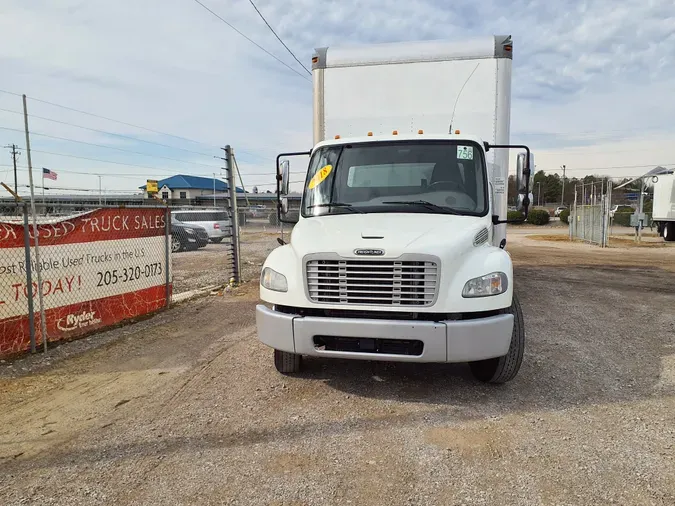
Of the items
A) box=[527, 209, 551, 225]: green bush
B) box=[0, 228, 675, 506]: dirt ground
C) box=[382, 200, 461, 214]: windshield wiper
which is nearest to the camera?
box=[0, 228, 675, 506]: dirt ground

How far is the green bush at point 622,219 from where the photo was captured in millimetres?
39838

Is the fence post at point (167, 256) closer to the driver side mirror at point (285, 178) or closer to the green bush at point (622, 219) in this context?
the driver side mirror at point (285, 178)

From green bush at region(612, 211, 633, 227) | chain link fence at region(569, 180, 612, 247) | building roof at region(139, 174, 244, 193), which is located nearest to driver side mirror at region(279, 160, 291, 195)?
chain link fence at region(569, 180, 612, 247)

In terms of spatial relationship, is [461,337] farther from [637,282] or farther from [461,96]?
[637,282]

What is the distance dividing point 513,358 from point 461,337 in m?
0.74

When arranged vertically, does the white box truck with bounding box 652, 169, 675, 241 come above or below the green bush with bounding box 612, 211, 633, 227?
above

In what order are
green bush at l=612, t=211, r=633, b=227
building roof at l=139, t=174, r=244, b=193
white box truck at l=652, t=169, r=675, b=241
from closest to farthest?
white box truck at l=652, t=169, r=675, b=241
green bush at l=612, t=211, r=633, b=227
building roof at l=139, t=174, r=244, b=193

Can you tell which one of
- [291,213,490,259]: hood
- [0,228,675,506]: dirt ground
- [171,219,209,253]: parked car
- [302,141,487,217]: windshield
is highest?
[302,141,487,217]: windshield

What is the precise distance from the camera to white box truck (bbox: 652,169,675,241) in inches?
912

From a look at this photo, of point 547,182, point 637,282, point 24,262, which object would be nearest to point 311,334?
point 24,262

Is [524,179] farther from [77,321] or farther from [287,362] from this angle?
[77,321]

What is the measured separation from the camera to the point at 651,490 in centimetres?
285

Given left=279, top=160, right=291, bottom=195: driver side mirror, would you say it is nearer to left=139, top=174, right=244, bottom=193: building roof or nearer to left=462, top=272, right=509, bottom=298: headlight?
left=462, top=272, right=509, bottom=298: headlight

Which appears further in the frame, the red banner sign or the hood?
the red banner sign
